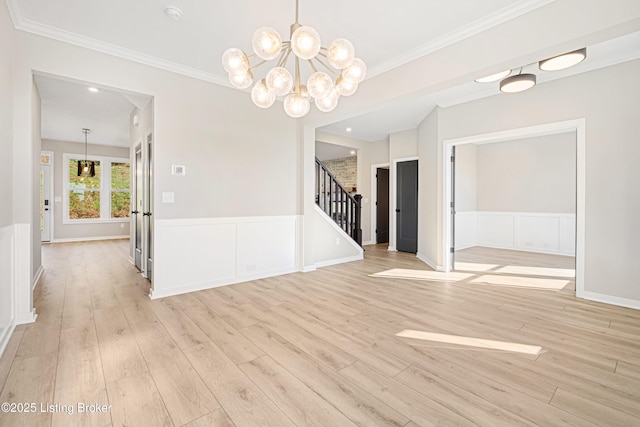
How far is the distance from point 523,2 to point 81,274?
22.2 feet

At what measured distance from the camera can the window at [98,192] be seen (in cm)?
843

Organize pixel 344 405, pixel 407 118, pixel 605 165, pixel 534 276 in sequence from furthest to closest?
pixel 407 118 < pixel 534 276 < pixel 605 165 < pixel 344 405

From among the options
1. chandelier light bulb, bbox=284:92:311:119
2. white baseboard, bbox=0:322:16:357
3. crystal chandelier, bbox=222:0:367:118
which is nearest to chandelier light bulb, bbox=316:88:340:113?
crystal chandelier, bbox=222:0:367:118

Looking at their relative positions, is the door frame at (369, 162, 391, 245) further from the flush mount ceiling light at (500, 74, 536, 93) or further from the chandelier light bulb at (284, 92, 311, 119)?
the chandelier light bulb at (284, 92, 311, 119)

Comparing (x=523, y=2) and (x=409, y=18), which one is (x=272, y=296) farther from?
(x=523, y=2)

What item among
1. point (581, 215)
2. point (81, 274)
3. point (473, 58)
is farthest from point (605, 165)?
point (81, 274)

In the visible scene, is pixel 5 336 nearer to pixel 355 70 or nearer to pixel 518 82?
pixel 355 70

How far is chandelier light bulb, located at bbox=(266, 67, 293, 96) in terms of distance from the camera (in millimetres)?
2043

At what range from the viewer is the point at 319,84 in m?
2.07

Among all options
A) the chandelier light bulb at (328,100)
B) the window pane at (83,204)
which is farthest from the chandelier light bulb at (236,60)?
the window pane at (83,204)

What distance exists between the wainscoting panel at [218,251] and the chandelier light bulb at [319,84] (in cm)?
259

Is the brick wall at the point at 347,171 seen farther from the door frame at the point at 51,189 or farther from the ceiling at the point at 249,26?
the door frame at the point at 51,189

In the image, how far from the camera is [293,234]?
4965 mm

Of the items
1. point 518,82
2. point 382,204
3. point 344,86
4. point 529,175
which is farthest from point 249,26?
point 529,175
